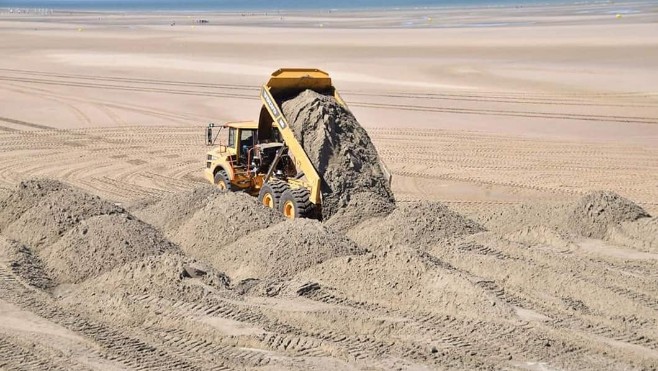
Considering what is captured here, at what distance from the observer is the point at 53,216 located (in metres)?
13.3

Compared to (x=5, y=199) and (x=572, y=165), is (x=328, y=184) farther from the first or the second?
(x=572, y=165)

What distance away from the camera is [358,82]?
114 feet

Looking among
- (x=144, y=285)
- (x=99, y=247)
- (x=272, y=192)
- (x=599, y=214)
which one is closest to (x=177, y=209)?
(x=272, y=192)

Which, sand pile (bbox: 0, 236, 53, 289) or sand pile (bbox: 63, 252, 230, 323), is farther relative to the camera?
sand pile (bbox: 0, 236, 53, 289)

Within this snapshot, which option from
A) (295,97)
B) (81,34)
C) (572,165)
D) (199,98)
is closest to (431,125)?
(572,165)

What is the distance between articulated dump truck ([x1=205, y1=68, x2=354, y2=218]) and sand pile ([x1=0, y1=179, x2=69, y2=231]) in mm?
3053

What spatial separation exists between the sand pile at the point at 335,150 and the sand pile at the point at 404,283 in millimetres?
3081

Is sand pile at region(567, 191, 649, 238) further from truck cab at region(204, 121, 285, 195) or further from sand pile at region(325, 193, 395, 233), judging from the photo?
truck cab at region(204, 121, 285, 195)

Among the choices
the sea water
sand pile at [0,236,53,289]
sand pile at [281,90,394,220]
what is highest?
sand pile at [281,90,394,220]

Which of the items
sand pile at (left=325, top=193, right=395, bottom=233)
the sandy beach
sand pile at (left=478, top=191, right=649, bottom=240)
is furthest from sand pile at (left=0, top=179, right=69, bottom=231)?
sand pile at (left=478, top=191, right=649, bottom=240)

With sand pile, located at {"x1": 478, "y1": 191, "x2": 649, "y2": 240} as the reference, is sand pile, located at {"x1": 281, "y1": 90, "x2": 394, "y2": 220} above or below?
above

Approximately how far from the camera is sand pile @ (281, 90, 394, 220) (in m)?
14.6

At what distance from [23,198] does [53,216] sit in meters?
1.29

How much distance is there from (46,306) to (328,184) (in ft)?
17.2
